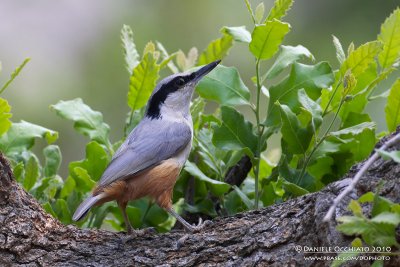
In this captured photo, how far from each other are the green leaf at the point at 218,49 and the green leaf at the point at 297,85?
25.0 inches

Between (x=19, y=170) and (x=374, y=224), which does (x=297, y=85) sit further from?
(x=19, y=170)

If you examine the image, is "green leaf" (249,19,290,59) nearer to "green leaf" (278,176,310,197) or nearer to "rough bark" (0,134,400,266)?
"green leaf" (278,176,310,197)

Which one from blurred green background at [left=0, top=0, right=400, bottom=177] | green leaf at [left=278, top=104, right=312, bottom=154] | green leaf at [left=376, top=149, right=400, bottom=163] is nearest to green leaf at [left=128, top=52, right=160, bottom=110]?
green leaf at [left=278, top=104, right=312, bottom=154]

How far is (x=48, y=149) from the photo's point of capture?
14.8 ft

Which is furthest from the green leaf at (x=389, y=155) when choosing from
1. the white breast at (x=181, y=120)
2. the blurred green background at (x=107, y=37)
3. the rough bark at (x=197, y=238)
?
the blurred green background at (x=107, y=37)

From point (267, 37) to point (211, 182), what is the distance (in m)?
0.78

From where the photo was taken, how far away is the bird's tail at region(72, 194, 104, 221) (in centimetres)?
404

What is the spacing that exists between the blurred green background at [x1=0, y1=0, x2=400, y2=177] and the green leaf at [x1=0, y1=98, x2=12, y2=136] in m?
3.89

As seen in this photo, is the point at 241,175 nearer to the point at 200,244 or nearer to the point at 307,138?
the point at 307,138

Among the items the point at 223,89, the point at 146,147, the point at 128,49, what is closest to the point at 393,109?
the point at 223,89

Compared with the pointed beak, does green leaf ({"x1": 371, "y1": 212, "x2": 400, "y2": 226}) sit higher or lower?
lower

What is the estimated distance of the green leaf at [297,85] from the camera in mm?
3982

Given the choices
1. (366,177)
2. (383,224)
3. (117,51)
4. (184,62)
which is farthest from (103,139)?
(117,51)

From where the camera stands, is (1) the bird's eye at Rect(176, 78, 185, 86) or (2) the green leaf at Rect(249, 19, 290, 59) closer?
(2) the green leaf at Rect(249, 19, 290, 59)
